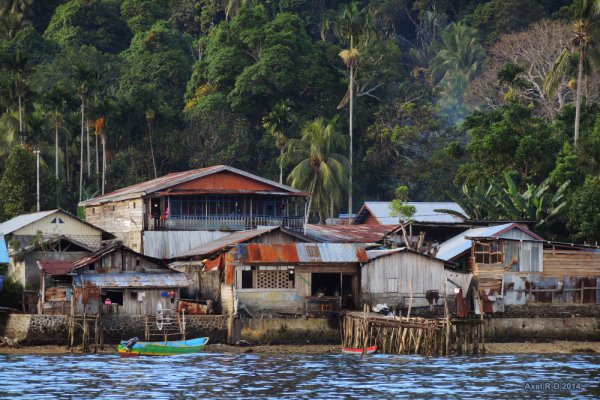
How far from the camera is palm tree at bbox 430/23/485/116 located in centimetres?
12438

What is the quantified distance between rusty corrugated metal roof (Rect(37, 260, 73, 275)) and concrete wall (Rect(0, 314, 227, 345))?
2.73m

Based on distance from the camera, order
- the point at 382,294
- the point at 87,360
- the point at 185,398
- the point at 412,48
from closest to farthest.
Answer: the point at 185,398
the point at 87,360
the point at 382,294
the point at 412,48

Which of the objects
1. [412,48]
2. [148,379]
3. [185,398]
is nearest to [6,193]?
[148,379]

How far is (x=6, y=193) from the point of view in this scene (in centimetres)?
7956

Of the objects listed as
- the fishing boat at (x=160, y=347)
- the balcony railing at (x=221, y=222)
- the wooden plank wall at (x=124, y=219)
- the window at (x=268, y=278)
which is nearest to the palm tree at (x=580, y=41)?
the balcony railing at (x=221, y=222)

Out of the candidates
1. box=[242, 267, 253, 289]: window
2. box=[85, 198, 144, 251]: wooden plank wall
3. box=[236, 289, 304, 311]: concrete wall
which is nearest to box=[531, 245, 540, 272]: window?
box=[236, 289, 304, 311]: concrete wall

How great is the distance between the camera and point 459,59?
126 metres

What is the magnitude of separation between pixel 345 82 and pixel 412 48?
113ft

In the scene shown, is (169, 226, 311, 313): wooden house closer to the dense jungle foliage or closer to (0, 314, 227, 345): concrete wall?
(0, 314, 227, 345): concrete wall

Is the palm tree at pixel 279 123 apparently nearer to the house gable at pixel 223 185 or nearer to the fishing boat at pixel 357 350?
the house gable at pixel 223 185

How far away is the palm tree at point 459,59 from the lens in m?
124

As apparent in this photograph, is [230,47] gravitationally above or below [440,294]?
above

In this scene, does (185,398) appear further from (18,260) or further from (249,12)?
(249,12)

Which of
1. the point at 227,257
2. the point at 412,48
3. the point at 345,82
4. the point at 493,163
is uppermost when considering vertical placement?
the point at 412,48
